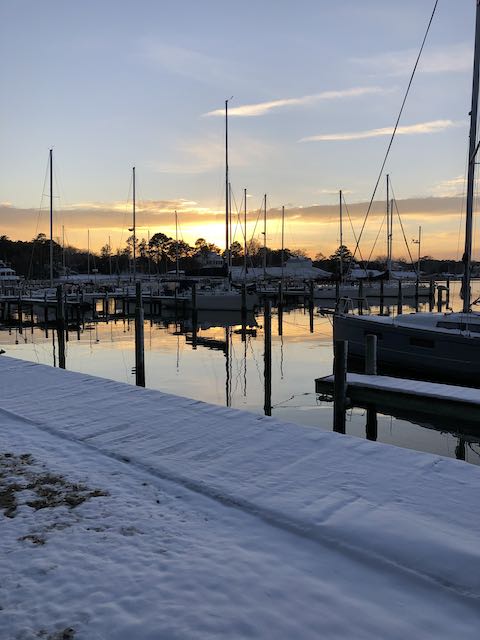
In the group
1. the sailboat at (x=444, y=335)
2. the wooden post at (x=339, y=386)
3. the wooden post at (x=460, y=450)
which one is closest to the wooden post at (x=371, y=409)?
the wooden post at (x=339, y=386)

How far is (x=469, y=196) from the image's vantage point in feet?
50.5

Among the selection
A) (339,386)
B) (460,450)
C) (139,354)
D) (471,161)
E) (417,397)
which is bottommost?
(460,450)

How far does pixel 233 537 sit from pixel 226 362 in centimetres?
1748

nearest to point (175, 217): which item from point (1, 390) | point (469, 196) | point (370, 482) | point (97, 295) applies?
point (97, 295)

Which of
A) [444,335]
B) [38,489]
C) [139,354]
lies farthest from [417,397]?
[139,354]

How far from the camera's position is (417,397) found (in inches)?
377

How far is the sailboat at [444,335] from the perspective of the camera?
15.5 metres

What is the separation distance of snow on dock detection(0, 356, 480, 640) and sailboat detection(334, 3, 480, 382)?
10558mm

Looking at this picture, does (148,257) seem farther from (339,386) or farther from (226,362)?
(339,386)

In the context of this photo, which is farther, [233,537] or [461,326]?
[461,326]

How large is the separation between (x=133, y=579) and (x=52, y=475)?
219 cm

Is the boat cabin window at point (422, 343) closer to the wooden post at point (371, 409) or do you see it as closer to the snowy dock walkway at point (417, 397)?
the wooden post at point (371, 409)

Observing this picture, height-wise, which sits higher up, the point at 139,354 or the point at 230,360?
the point at 139,354

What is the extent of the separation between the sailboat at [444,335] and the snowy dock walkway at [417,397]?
230 inches
